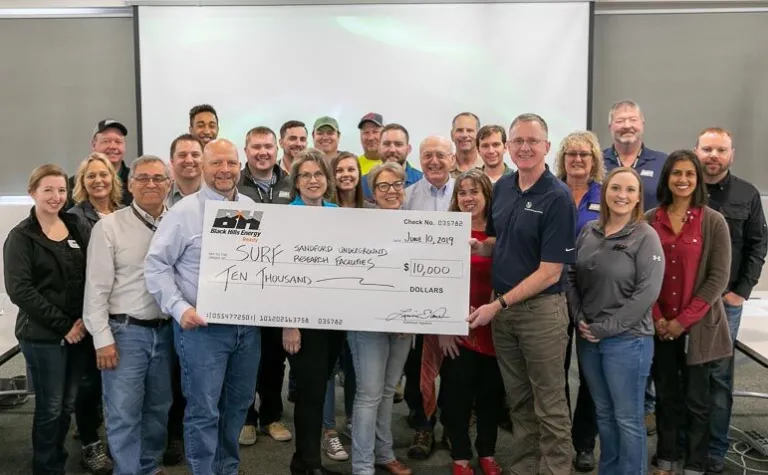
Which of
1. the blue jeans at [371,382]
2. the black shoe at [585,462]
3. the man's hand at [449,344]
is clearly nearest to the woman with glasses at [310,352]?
the blue jeans at [371,382]

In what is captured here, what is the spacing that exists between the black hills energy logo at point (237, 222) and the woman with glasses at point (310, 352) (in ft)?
0.69

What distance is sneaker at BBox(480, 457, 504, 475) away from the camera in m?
3.06

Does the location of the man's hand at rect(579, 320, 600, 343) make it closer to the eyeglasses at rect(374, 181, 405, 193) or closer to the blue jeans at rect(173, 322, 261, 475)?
the eyeglasses at rect(374, 181, 405, 193)

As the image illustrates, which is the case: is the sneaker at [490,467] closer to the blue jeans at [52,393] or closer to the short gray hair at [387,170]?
the short gray hair at [387,170]

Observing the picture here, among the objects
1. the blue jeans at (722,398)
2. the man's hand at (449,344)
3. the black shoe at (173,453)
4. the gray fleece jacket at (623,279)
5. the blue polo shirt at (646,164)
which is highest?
the blue polo shirt at (646,164)

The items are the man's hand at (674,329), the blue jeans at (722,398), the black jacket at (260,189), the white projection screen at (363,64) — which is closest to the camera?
the man's hand at (674,329)

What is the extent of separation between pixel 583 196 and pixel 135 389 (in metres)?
2.37

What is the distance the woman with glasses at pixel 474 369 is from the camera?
2850mm

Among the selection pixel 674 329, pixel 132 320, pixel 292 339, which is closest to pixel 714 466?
pixel 674 329

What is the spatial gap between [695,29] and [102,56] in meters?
5.63

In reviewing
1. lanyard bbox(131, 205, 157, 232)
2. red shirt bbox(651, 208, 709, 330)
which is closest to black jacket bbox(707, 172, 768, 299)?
red shirt bbox(651, 208, 709, 330)

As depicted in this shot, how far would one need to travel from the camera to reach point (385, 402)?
9.61 ft

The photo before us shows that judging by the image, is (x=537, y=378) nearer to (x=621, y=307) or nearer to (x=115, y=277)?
(x=621, y=307)

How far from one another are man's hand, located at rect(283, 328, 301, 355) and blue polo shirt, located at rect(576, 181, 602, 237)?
4.93 feet
